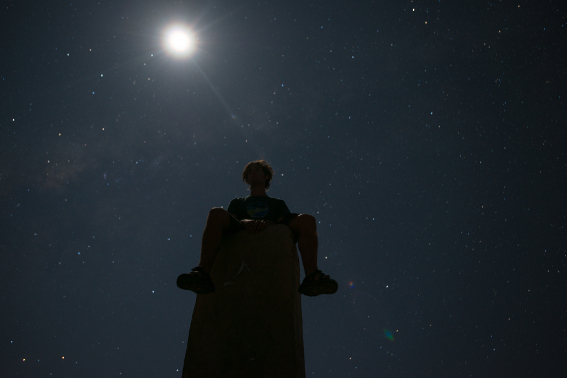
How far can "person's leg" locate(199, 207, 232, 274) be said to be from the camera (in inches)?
87.1

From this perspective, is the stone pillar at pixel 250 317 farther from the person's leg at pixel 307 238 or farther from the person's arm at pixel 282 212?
the person's arm at pixel 282 212

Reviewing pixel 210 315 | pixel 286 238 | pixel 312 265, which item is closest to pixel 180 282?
pixel 210 315

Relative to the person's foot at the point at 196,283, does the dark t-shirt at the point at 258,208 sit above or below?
above

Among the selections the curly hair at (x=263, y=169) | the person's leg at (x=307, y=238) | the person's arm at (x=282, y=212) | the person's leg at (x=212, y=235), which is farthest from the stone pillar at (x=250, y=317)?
the curly hair at (x=263, y=169)

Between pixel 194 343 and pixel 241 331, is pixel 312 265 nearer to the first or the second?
pixel 241 331

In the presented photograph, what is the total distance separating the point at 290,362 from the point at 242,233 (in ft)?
3.27

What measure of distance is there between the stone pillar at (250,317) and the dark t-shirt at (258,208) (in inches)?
18.0

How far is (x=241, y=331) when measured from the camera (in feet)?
6.08

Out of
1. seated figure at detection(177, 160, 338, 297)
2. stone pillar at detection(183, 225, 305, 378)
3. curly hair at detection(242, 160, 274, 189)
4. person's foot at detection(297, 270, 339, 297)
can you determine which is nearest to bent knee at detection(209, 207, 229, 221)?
seated figure at detection(177, 160, 338, 297)

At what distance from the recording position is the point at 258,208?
275cm

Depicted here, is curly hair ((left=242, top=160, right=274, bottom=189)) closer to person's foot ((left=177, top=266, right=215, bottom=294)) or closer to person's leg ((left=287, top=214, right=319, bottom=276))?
person's leg ((left=287, top=214, right=319, bottom=276))

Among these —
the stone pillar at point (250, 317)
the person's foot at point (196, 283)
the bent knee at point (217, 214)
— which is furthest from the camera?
the bent knee at point (217, 214)

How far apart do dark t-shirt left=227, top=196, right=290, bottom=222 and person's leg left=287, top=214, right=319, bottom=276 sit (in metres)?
0.18

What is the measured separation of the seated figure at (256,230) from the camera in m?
2.06
